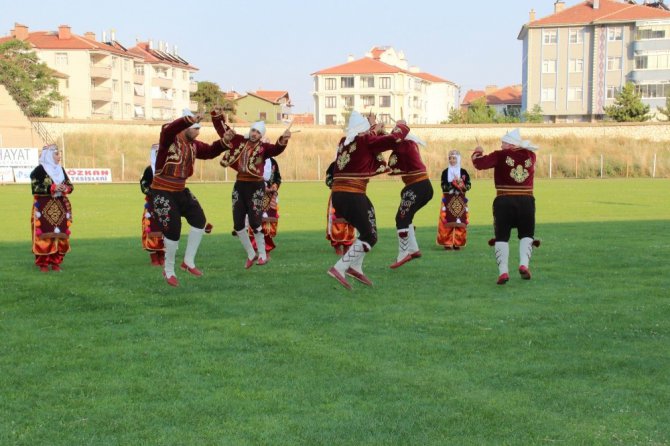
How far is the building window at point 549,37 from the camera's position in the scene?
277 ft

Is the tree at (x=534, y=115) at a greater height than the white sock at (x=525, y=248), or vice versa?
the tree at (x=534, y=115)

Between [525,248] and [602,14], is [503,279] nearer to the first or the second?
[525,248]

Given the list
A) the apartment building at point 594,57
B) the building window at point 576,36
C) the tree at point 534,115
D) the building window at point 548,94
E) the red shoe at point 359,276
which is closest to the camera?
the red shoe at point 359,276

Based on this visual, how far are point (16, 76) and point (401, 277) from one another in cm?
6309

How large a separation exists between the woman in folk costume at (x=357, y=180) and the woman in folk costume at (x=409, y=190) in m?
1.88

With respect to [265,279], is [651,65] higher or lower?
higher

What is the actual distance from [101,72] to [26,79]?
16383mm

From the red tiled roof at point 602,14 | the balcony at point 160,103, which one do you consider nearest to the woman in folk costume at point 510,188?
the red tiled roof at point 602,14

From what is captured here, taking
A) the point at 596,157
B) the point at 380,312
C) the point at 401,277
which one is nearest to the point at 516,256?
the point at 401,277

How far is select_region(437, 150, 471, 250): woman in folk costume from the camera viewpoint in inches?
567

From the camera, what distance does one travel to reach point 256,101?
360 ft

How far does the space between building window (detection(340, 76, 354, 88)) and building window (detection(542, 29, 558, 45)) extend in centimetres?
2761

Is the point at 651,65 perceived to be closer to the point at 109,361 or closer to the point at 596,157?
the point at 596,157

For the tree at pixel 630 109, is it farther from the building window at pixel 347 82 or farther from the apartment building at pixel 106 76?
the apartment building at pixel 106 76
